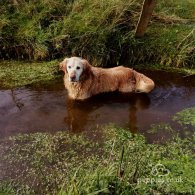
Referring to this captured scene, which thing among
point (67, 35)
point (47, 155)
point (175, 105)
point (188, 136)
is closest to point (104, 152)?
point (47, 155)

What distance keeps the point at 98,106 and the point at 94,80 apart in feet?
2.10

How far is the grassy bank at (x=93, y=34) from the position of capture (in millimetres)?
9820

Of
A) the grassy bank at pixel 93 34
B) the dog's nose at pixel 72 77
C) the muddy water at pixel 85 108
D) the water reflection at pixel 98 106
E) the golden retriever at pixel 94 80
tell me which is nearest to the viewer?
the muddy water at pixel 85 108

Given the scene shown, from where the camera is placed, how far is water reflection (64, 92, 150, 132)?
291 inches

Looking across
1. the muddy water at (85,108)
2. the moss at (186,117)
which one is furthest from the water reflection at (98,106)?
the moss at (186,117)

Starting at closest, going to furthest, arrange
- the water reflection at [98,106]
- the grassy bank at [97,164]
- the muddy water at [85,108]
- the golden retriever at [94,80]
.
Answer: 1. the grassy bank at [97,164]
2. the muddy water at [85,108]
3. the water reflection at [98,106]
4. the golden retriever at [94,80]

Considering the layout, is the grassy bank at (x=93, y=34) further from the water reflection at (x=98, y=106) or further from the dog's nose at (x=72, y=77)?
the dog's nose at (x=72, y=77)

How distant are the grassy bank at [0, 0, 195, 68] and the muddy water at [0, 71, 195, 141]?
1.14 m

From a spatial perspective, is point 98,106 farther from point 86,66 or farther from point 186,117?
point 186,117

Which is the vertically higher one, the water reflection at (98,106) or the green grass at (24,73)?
the water reflection at (98,106)

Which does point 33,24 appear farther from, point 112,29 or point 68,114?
point 68,114

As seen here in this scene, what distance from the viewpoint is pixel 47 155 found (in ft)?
20.5

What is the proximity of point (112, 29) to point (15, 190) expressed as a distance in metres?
5.64

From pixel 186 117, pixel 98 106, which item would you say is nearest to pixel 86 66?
pixel 98 106
